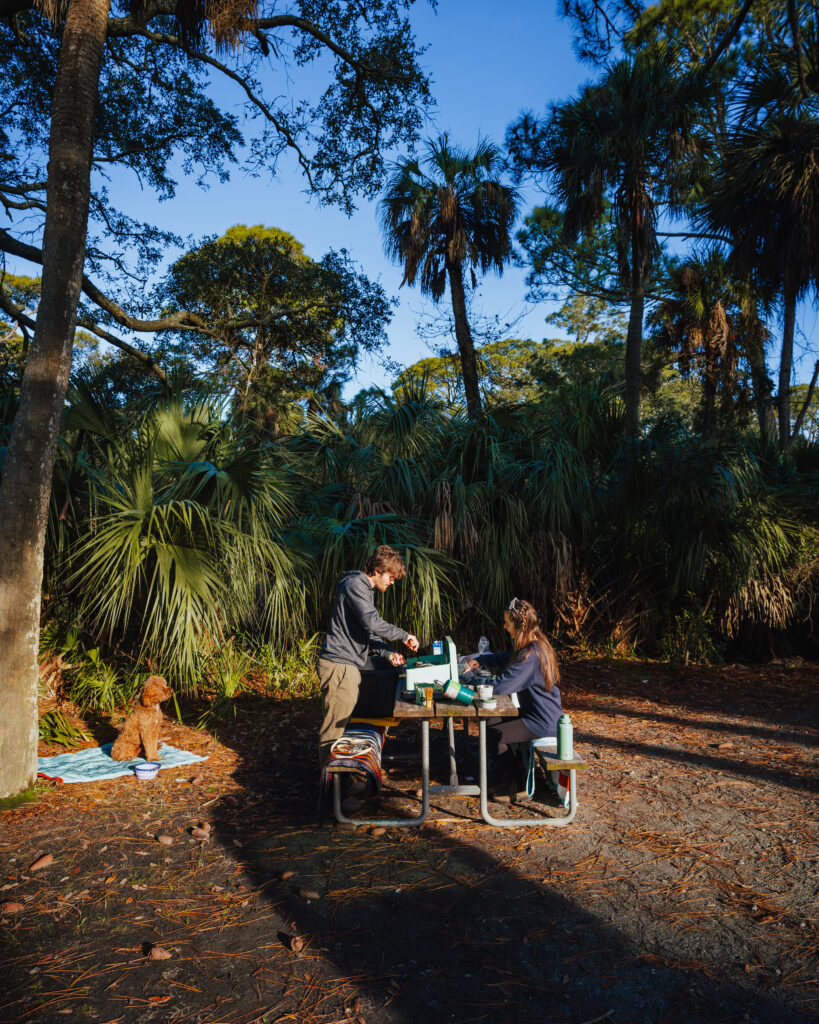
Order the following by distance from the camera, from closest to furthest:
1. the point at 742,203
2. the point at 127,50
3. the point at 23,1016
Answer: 1. the point at 23,1016
2. the point at 127,50
3. the point at 742,203

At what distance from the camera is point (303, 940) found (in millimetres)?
2891

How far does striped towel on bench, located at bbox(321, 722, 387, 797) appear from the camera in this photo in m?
4.03

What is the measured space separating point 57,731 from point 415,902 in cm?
374

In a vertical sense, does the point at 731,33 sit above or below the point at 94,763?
above

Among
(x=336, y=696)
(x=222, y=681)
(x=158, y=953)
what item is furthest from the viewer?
(x=222, y=681)

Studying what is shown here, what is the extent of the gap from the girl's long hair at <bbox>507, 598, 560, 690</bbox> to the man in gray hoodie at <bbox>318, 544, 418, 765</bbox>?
704mm

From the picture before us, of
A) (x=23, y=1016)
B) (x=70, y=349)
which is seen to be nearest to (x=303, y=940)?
(x=23, y=1016)

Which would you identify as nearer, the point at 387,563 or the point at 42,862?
the point at 42,862

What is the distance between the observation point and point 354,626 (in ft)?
15.7

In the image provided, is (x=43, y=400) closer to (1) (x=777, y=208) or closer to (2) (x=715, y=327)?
(1) (x=777, y=208)

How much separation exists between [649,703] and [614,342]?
29256 mm

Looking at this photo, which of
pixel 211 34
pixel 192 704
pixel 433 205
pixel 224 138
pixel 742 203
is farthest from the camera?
pixel 433 205

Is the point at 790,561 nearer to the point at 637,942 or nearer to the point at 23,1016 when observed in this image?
the point at 637,942

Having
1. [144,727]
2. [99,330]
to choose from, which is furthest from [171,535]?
[99,330]
